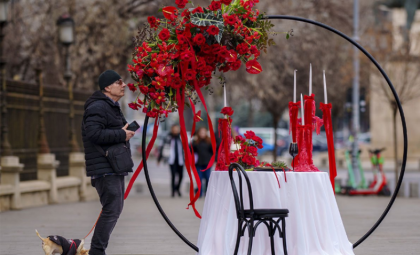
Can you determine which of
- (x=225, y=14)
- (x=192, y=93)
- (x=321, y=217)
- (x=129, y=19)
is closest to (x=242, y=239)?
(x=321, y=217)

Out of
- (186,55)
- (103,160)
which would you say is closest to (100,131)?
(103,160)

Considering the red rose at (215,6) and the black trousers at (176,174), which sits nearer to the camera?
the red rose at (215,6)

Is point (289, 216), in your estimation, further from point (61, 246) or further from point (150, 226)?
point (150, 226)

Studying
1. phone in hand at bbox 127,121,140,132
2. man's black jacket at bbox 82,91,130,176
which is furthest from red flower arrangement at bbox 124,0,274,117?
man's black jacket at bbox 82,91,130,176

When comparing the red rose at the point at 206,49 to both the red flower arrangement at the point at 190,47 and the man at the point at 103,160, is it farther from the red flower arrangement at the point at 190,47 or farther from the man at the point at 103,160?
the man at the point at 103,160

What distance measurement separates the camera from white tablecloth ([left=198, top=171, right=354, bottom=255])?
8352 mm

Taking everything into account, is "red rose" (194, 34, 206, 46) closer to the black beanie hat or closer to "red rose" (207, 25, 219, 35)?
"red rose" (207, 25, 219, 35)

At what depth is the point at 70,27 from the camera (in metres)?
A: 20.2

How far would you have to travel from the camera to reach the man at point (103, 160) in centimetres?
829

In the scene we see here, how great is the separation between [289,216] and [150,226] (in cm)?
546

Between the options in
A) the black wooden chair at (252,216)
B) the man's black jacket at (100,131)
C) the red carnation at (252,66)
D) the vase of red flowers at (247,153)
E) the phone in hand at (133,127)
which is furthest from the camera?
the vase of red flowers at (247,153)

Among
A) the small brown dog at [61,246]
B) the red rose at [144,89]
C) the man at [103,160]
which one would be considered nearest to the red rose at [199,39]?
the red rose at [144,89]

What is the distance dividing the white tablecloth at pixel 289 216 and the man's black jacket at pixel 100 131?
1231mm

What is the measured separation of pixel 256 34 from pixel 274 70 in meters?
19.6
